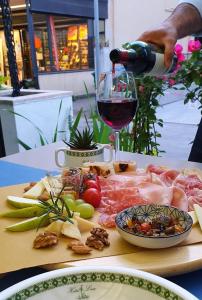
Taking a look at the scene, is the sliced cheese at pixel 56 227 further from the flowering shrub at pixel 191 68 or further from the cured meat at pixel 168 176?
the flowering shrub at pixel 191 68

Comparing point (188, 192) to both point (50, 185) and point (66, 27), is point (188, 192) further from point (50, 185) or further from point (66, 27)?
point (66, 27)

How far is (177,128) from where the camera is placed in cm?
558

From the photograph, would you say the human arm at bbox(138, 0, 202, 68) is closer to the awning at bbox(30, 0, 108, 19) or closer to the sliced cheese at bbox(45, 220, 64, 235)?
the sliced cheese at bbox(45, 220, 64, 235)

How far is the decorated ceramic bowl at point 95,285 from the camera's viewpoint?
0.39m

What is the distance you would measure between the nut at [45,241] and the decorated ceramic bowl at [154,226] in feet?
0.40

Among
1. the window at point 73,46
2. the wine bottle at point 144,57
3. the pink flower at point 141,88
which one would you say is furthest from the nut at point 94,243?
the window at point 73,46

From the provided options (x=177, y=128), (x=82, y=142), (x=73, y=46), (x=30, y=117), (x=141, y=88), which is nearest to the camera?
(x=82, y=142)

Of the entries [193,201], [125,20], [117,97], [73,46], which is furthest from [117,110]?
[125,20]

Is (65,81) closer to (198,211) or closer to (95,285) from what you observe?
(198,211)

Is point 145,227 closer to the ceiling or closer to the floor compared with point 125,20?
closer to the floor

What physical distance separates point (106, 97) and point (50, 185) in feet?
1.19

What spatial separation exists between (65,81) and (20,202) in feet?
29.7

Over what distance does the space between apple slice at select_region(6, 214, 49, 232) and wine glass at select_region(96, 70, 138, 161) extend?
46cm

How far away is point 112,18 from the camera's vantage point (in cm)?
986
